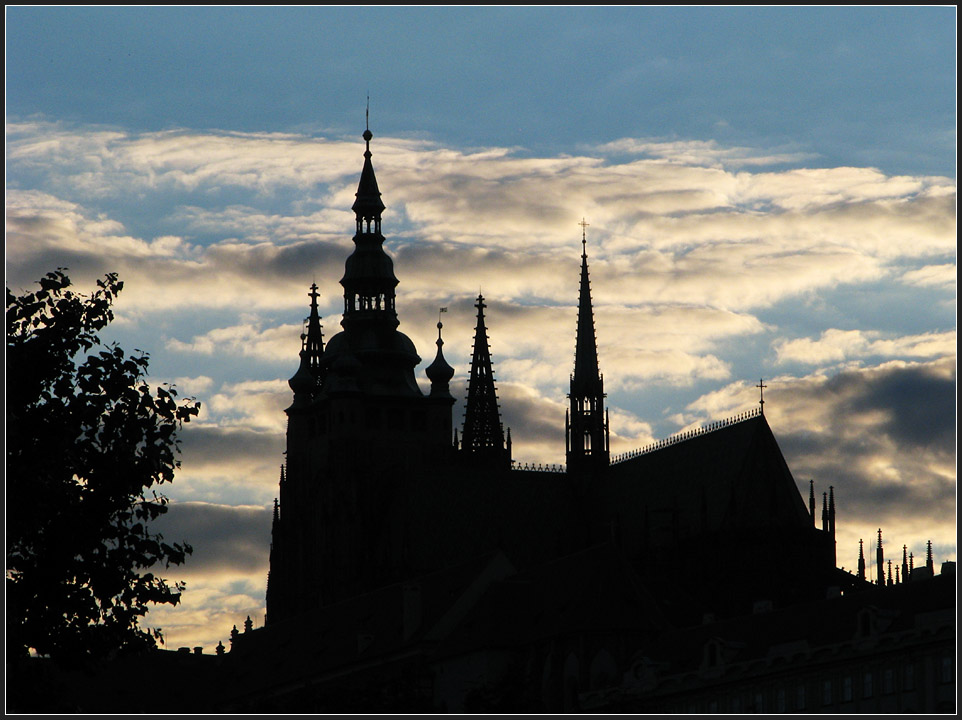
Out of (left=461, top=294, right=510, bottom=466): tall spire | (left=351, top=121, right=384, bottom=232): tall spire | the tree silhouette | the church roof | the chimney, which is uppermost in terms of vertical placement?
(left=351, top=121, right=384, bottom=232): tall spire

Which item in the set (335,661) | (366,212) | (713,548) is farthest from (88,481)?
(366,212)

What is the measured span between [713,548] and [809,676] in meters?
47.8

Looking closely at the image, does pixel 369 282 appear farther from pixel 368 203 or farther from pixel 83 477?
pixel 83 477

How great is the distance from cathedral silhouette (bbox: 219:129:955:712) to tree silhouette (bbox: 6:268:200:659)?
111 ft

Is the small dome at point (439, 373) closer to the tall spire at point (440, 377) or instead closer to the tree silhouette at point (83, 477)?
the tall spire at point (440, 377)

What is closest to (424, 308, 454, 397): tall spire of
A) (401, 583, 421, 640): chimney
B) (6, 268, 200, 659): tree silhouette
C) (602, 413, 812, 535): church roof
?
(602, 413, 812, 535): church roof

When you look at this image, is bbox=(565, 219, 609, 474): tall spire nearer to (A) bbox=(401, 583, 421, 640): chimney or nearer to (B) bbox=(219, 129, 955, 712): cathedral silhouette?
(B) bbox=(219, 129, 955, 712): cathedral silhouette

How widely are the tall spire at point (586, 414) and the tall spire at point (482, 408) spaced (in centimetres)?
709

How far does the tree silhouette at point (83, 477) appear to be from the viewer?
47.5 m

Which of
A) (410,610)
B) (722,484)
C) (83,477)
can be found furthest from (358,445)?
(83,477)

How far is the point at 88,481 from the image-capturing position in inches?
1907

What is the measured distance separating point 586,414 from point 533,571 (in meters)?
44.7

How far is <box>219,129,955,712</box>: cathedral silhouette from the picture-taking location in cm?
8294

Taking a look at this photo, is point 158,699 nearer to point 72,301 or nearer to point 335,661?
point 335,661
